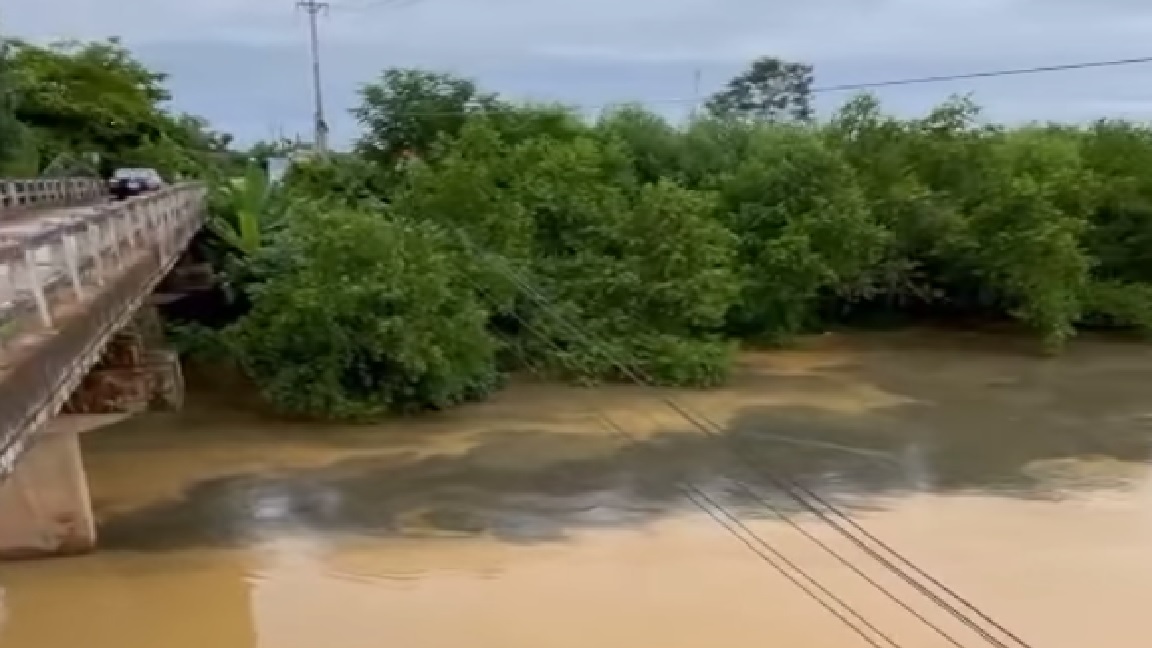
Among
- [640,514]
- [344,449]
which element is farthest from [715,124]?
[640,514]

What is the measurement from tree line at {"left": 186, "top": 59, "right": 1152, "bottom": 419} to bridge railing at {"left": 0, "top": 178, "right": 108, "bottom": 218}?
9.95ft

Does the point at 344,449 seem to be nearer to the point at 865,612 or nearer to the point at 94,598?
the point at 94,598

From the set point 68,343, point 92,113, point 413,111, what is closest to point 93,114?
point 92,113

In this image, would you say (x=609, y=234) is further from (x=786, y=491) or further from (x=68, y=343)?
(x=68, y=343)

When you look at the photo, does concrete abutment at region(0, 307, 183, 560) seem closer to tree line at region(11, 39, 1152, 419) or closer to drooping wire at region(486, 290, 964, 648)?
tree line at region(11, 39, 1152, 419)

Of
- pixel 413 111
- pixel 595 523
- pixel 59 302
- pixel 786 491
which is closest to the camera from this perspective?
pixel 59 302

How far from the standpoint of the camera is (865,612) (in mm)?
14195

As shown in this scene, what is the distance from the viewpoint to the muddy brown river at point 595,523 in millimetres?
14094

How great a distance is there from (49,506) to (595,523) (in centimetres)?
626

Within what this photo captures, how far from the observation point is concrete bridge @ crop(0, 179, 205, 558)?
27.4 ft

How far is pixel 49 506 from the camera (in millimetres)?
15625

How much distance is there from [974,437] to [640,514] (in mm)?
7436

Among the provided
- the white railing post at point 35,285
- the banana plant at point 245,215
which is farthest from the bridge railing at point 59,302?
the banana plant at point 245,215

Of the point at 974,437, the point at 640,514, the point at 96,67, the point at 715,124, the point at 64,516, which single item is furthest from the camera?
the point at 96,67
